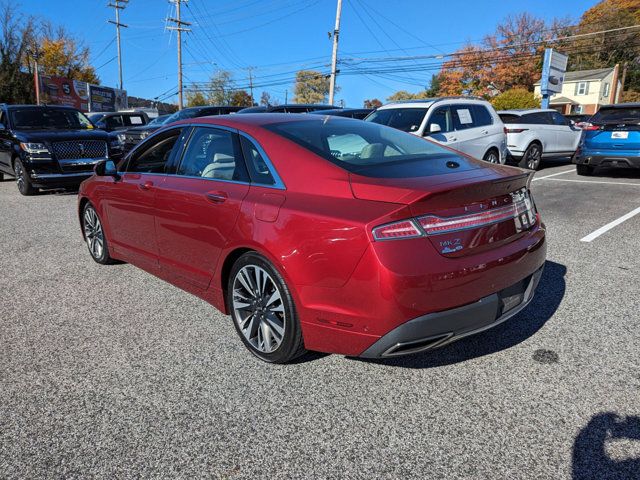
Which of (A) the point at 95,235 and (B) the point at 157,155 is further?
(A) the point at 95,235

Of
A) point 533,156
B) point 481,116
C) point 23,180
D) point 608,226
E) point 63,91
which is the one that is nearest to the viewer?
point 608,226

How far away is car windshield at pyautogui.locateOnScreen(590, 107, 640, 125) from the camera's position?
32.7 feet

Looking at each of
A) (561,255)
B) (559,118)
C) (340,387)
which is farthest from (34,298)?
(559,118)

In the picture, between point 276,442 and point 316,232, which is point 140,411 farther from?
point 316,232

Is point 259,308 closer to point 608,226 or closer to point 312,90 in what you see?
point 608,226

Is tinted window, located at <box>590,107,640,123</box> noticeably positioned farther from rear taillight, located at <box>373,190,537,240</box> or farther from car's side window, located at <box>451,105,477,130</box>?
rear taillight, located at <box>373,190,537,240</box>

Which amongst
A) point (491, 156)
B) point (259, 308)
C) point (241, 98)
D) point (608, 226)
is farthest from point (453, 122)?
point (241, 98)

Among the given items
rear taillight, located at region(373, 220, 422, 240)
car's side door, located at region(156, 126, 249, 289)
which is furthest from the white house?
rear taillight, located at region(373, 220, 422, 240)

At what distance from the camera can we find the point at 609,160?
33.9 ft

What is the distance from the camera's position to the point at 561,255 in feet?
16.7

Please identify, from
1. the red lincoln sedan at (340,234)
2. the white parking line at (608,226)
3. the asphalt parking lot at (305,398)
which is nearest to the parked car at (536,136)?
the white parking line at (608,226)

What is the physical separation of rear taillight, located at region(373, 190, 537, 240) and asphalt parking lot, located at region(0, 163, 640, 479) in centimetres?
91

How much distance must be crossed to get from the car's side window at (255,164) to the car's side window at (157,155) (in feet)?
2.91

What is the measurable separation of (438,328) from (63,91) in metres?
44.0
